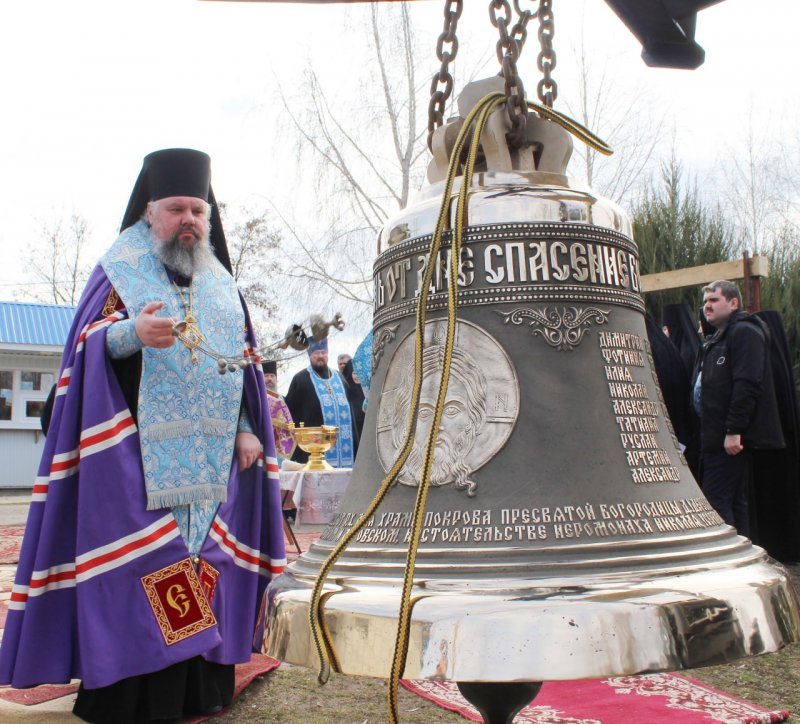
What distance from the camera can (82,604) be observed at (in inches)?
118

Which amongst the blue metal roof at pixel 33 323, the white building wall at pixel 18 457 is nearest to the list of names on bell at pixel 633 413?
the blue metal roof at pixel 33 323

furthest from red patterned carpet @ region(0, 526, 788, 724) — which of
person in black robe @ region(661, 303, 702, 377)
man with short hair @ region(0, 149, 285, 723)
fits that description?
person in black robe @ region(661, 303, 702, 377)

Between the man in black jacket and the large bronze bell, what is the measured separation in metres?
3.94

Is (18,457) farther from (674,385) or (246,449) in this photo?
(246,449)

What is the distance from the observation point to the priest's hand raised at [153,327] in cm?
293

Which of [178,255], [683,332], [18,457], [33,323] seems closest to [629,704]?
[178,255]

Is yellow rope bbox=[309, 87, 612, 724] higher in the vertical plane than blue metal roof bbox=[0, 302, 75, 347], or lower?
lower

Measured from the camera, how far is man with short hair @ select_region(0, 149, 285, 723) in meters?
3.01

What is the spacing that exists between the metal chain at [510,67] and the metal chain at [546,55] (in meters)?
0.15

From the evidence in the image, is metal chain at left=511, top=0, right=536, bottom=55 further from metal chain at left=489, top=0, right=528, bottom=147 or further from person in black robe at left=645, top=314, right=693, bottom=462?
person in black robe at left=645, top=314, right=693, bottom=462

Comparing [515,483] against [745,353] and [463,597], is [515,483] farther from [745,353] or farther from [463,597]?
[745,353]

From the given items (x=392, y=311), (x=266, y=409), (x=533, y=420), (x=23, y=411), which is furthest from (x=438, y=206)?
(x=23, y=411)

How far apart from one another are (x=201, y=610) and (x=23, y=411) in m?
18.4

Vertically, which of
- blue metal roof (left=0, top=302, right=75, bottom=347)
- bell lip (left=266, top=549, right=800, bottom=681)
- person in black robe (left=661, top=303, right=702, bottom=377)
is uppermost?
blue metal roof (left=0, top=302, right=75, bottom=347)
